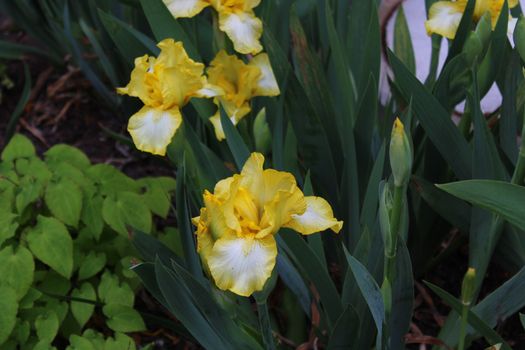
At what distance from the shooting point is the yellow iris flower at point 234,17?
1.25m

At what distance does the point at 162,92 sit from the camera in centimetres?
112

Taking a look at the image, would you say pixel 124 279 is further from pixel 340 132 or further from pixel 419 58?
pixel 419 58

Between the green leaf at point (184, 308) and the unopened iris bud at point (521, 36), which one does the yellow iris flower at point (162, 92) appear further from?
the unopened iris bud at point (521, 36)

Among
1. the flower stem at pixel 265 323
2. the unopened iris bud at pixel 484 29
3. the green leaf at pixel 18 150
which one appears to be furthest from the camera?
the green leaf at pixel 18 150

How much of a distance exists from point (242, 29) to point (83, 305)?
1.86ft

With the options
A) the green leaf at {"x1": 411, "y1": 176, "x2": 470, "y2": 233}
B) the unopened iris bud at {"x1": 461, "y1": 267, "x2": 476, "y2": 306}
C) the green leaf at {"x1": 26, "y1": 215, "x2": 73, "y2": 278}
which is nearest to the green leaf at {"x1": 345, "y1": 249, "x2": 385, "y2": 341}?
the unopened iris bud at {"x1": 461, "y1": 267, "x2": 476, "y2": 306}

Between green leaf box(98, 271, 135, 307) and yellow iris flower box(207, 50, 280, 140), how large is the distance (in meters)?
0.34

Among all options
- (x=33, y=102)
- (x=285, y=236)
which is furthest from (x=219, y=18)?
(x=33, y=102)

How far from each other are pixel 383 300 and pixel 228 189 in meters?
0.25

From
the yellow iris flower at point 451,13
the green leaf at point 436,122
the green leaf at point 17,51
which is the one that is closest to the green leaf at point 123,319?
the green leaf at point 436,122

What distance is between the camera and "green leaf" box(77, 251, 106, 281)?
139 cm

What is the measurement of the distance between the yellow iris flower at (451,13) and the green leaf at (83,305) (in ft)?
2.48

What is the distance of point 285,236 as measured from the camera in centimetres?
107

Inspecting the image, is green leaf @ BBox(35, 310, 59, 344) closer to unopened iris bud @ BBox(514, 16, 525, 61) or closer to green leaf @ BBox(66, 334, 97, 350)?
green leaf @ BBox(66, 334, 97, 350)
